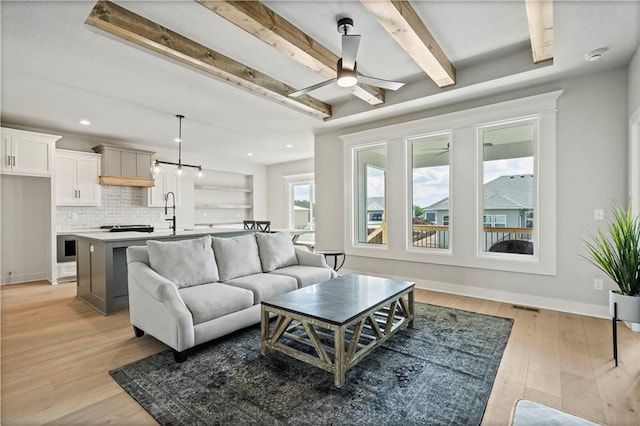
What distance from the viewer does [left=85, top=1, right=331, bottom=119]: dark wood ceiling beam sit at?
2.49m

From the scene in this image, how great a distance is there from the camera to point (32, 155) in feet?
16.5

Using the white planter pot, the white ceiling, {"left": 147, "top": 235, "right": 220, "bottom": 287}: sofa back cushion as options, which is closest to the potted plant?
the white planter pot

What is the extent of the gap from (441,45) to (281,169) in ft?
21.0

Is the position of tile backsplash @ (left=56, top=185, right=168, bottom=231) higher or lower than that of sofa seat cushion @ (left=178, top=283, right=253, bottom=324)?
higher

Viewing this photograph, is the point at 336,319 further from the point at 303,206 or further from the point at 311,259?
the point at 303,206

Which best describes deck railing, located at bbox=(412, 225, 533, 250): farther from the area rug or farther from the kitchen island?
the kitchen island

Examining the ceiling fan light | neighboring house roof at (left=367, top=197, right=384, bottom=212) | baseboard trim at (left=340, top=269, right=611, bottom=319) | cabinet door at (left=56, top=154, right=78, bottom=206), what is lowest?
baseboard trim at (left=340, top=269, right=611, bottom=319)

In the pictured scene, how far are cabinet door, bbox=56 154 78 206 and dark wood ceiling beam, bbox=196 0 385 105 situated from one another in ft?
16.0

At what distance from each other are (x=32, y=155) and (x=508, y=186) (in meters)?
7.24

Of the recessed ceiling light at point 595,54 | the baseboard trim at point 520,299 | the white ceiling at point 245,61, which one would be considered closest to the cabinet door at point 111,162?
the white ceiling at point 245,61

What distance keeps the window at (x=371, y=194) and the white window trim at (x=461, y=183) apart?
5.4 inches

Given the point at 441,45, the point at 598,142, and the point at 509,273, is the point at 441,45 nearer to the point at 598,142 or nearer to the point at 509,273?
the point at 598,142

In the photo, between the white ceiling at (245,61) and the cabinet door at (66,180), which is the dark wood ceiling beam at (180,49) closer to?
the white ceiling at (245,61)

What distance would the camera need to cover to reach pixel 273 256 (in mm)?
3928
